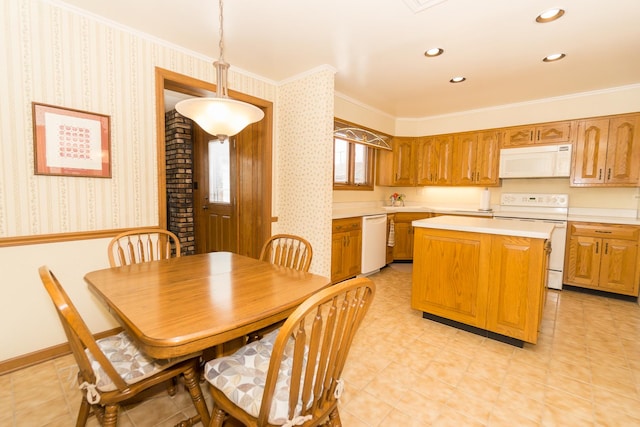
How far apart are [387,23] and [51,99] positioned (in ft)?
8.17

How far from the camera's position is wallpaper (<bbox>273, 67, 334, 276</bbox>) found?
297 centimetres

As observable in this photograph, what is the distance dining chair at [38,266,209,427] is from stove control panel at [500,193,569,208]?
4.51 meters

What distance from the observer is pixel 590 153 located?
359 cm

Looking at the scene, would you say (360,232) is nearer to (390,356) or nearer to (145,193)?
(390,356)

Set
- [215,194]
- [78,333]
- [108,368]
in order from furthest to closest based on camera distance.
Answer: [215,194], [108,368], [78,333]

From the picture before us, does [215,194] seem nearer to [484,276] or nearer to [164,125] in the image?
[164,125]

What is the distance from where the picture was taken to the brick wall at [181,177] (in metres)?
4.49

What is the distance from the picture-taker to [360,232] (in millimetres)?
3775

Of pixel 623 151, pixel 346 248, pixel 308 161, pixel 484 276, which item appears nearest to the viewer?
pixel 484 276

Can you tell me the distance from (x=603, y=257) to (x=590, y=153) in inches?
51.0

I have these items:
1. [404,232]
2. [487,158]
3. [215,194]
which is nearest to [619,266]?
[487,158]

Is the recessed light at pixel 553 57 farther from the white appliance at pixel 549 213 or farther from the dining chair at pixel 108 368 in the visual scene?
the dining chair at pixel 108 368

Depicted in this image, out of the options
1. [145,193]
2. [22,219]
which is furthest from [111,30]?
[22,219]

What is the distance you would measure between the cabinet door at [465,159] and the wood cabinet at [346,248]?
6.49 feet
